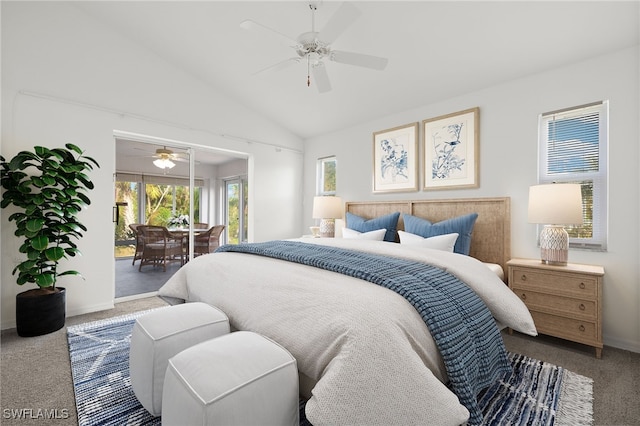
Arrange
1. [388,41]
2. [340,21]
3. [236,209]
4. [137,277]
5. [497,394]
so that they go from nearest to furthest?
[497,394] → [340,21] → [388,41] → [137,277] → [236,209]

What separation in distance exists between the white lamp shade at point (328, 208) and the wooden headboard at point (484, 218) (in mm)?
1184

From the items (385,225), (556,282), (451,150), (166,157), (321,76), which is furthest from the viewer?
(166,157)

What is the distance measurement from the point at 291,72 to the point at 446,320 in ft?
10.5

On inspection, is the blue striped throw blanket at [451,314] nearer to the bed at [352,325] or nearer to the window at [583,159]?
the bed at [352,325]

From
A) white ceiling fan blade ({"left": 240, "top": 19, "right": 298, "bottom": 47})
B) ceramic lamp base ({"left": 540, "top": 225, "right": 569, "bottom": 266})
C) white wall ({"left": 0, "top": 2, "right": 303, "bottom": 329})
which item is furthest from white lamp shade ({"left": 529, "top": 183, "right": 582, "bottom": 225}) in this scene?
white wall ({"left": 0, "top": 2, "right": 303, "bottom": 329})

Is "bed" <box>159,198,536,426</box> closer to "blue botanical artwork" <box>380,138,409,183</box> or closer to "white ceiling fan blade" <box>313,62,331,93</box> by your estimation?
"white ceiling fan blade" <box>313,62,331,93</box>

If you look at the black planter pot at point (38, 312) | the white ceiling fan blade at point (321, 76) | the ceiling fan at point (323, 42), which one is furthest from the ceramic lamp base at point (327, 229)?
the black planter pot at point (38, 312)

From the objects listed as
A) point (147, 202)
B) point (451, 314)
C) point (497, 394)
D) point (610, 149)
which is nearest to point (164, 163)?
point (147, 202)

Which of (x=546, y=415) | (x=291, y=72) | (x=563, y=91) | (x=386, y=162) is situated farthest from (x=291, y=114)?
(x=546, y=415)

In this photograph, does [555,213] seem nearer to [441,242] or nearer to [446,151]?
[441,242]

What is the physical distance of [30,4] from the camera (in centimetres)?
291

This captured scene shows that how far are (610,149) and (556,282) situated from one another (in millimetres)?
1184

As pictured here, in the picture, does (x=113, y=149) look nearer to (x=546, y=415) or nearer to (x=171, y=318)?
(x=171, y=318)

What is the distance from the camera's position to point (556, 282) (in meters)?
2.40
